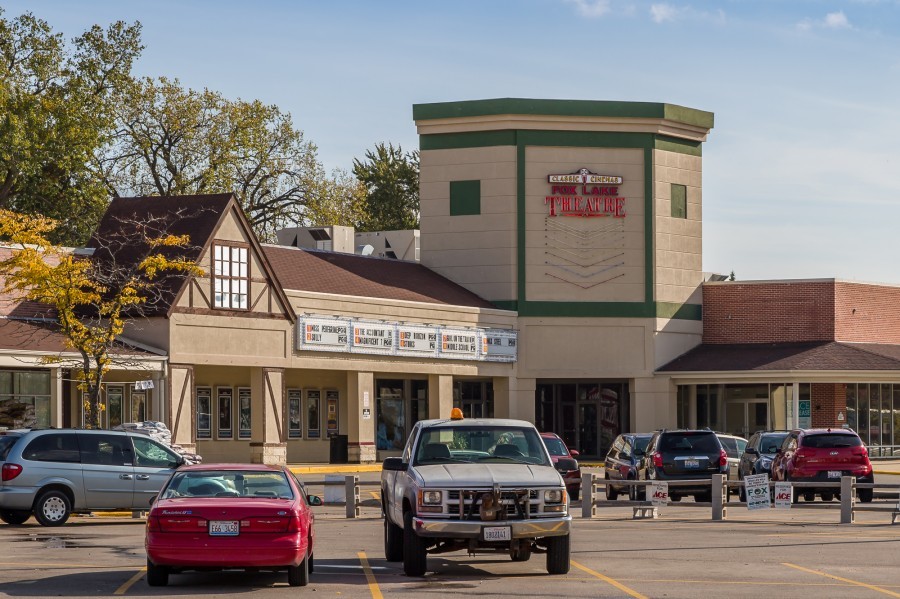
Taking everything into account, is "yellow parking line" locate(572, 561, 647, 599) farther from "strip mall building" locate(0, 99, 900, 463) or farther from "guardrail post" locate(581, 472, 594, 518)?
"strip mall building" locate(0, 99, 900, 463)

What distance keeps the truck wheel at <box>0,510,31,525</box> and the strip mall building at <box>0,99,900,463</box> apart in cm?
2552

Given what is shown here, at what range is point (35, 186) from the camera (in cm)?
6588

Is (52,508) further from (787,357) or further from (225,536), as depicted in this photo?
(787,357)

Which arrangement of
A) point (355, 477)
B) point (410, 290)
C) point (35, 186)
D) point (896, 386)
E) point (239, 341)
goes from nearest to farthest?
point (355, 477), point (239, 341), point (410, 290), point (896, 386), point (35, 186)

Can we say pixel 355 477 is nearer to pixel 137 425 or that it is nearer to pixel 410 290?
pixel 137 425

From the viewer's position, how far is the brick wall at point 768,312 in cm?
6100

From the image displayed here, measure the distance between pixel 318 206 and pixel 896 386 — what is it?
98.3 feet

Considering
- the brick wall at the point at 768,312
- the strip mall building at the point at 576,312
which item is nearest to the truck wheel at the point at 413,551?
the strip mall building at the point at 576,312

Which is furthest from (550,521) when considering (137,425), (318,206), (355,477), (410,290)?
(318,206)

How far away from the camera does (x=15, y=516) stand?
89.9 ft

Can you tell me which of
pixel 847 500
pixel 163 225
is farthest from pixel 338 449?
pixel 847 500

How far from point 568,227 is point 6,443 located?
34.9 meters

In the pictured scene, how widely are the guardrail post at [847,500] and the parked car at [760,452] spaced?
7.79 metres

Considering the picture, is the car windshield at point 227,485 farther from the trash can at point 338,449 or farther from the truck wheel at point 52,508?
the trash can at point 338,449
